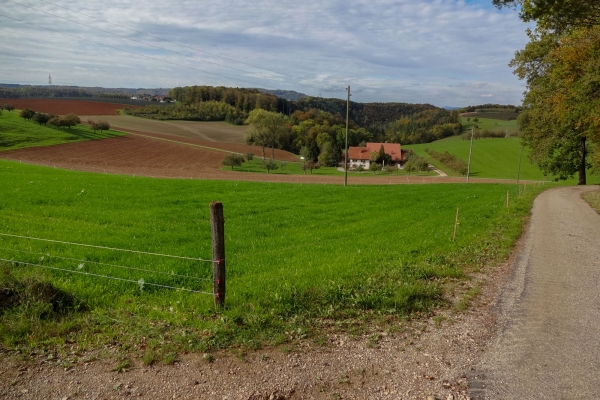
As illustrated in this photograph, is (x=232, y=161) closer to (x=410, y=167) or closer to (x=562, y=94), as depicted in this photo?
(x=410, y=167)

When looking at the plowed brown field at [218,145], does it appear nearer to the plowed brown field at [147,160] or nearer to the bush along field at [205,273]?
the plowed brown field at [147,160]

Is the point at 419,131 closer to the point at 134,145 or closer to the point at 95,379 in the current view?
the point at 134,145

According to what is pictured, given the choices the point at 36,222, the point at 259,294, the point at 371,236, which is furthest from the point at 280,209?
the point at 259,294

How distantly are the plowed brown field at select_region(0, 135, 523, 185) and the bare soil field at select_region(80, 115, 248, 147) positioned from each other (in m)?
13.8

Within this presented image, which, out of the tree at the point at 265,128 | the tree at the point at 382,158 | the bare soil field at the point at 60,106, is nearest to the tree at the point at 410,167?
the tree at the point at 382,158

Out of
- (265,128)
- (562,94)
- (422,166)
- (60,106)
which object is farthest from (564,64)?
(60,106)

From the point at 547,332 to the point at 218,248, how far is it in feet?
18.3

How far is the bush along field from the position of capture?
5855 mm

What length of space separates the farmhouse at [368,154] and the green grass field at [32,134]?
60.3 m

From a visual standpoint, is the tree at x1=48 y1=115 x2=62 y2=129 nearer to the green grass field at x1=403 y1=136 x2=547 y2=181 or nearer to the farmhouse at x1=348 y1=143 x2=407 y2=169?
the farmhouse at x1=348 y1=143 x2=407 y2=169

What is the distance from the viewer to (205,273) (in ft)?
27.8

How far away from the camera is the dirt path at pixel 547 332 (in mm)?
4859

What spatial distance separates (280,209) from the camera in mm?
18125

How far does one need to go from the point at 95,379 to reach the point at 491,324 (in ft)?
20.0
